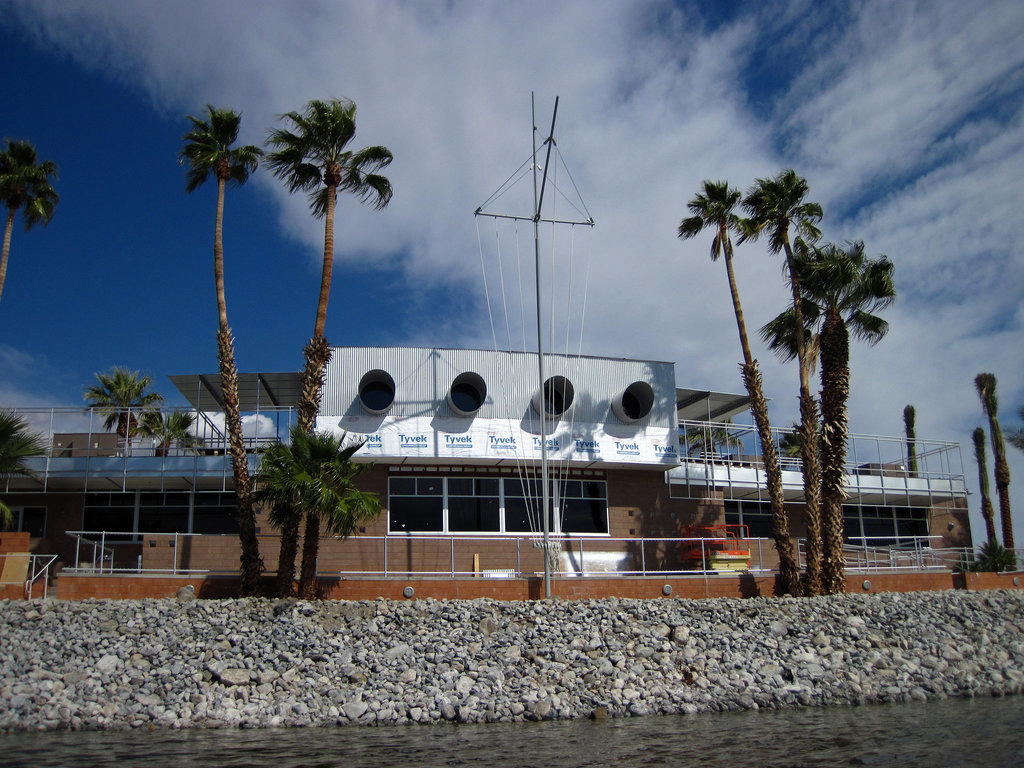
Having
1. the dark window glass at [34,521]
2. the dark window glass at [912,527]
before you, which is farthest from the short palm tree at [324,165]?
the dark window glass at [912,527]

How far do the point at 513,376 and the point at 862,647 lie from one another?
1191 cm

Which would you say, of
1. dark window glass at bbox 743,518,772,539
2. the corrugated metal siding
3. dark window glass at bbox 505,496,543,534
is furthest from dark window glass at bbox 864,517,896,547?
dark window glass at bbox 505,496,543,534

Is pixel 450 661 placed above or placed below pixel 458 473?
below

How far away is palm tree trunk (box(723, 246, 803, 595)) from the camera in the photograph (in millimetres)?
23375

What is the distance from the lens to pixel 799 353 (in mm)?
25125

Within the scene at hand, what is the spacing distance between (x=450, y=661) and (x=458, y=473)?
7891 mm

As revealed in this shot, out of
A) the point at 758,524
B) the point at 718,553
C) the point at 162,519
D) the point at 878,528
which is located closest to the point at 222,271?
the point at 162,519

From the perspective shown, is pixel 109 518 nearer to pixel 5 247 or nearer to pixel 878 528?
pixel 5 247

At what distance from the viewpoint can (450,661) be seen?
18.3 meters

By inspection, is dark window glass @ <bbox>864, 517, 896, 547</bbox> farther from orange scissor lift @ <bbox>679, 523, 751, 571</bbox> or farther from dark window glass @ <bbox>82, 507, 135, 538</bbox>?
dark window glass @ <bbox>82, 507, 135, 538</bbox>

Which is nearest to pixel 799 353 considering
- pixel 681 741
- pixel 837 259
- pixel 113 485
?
pixel 837 259

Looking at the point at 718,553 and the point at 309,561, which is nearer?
the point at 309,561

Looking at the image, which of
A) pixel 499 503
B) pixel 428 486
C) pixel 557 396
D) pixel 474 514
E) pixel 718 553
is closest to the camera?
pixel 718 553

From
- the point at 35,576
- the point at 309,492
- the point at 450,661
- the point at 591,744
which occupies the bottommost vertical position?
the point at 591,744
